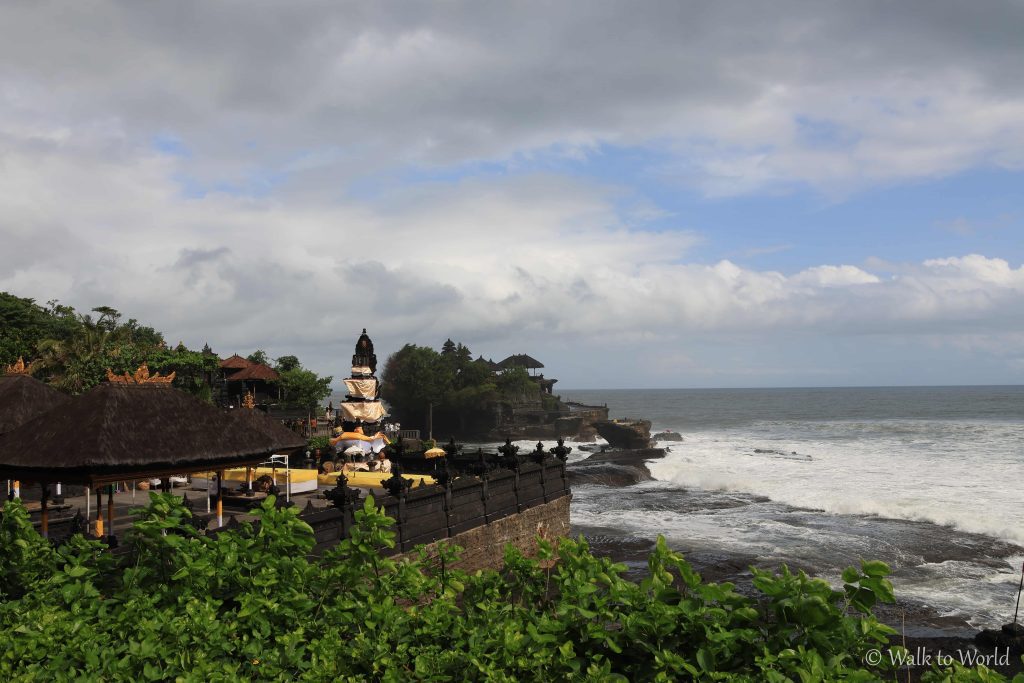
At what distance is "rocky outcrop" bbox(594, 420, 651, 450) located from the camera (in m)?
66.2

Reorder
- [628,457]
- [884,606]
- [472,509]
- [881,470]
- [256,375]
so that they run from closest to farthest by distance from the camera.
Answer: [472,509] < [884,606] < [881,470] < [628,457] < [256,375]

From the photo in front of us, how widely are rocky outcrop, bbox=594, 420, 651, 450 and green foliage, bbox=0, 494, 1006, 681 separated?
6102 centimetres

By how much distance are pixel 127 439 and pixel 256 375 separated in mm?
50581

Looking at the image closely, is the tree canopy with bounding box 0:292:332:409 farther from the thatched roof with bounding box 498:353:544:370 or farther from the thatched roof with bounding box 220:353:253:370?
the thatched roof with bounding box 498:353:544:370

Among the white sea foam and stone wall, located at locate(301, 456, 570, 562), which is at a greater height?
stone wall, located at locate(301, 456, 570, 562)

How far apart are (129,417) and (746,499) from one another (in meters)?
31.3

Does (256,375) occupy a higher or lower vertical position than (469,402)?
higher

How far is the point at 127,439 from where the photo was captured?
471 inches

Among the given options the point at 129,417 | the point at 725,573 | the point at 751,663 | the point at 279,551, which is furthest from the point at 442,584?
the point at 725,573

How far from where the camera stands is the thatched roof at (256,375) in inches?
2352

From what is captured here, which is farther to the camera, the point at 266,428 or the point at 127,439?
the point at 266,428

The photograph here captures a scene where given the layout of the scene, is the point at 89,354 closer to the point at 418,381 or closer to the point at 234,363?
the point at 234,363

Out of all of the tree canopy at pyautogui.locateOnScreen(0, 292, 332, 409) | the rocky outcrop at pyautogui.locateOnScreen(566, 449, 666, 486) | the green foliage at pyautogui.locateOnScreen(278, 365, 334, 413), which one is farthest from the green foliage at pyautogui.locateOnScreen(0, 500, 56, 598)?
the green foliage at pyautogui.locateOnScreen(278, 365, 334, 413)

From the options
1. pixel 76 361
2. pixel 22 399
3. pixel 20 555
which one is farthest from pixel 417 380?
pixel 20 555
